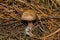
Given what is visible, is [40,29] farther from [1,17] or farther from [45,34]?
[1,17]

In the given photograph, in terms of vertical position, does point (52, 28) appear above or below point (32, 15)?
below

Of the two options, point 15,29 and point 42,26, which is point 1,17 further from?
point 42,26

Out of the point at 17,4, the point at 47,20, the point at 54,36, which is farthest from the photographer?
the point at 17,4

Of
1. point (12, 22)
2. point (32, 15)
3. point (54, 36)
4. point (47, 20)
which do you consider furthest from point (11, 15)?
point (54, 36)

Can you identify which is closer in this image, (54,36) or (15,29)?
(54,36)

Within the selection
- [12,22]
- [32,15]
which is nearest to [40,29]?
[32,15]

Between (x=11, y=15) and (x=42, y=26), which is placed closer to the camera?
(x=42, y=26)

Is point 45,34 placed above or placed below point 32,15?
below

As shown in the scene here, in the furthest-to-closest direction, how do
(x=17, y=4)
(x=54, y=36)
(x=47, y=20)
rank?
(x=17, y=4)
(x=47, y=20)
(x=54, y=36)
